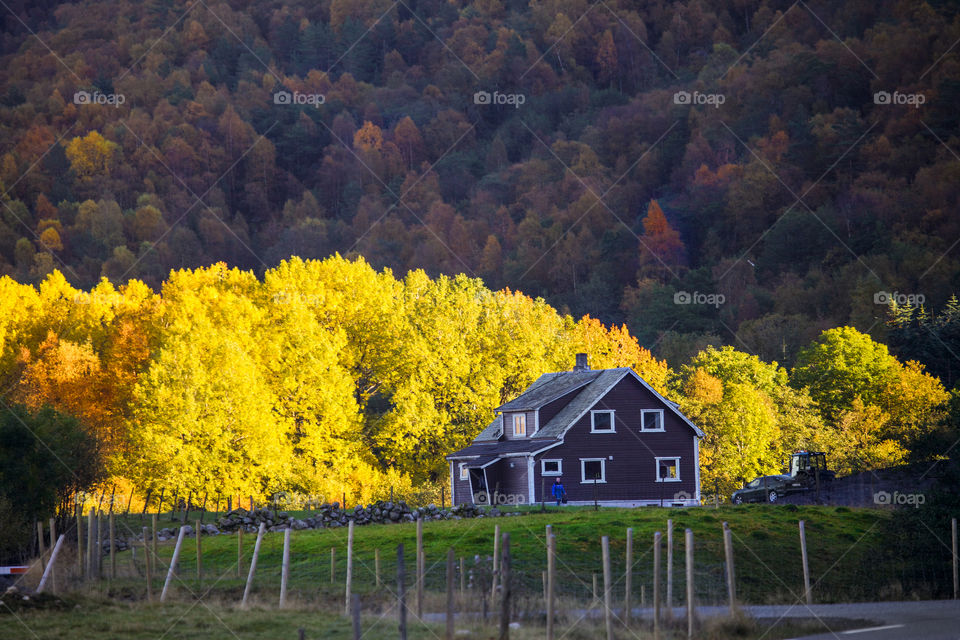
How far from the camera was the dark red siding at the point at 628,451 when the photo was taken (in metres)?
64.1

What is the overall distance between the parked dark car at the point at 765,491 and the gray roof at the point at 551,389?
1044 cm

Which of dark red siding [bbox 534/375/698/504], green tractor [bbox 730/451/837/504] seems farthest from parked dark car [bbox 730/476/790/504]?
dark red siding [bbox 534/375/698/504]

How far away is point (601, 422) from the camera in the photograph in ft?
214

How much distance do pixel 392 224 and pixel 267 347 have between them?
10924 cm

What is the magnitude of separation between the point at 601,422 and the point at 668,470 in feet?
14.9

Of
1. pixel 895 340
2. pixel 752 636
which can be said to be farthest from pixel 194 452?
pixel 895 340

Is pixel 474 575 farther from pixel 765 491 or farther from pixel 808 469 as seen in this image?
pixel 808 469

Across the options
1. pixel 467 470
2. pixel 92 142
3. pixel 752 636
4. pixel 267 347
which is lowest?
pixel 752 636

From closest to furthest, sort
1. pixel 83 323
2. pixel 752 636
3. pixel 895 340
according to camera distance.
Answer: pixel 752 636 < pixel 83 323 < pixel 895 340

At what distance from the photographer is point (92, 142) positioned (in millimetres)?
189375

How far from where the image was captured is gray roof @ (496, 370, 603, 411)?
67.2 m

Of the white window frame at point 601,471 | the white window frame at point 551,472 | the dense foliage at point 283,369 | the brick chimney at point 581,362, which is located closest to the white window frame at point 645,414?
the white window frame at point 601,471

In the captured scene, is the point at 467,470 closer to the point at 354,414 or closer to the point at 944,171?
the point at 354,414

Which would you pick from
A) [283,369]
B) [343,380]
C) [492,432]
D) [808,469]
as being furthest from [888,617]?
[283,369]
